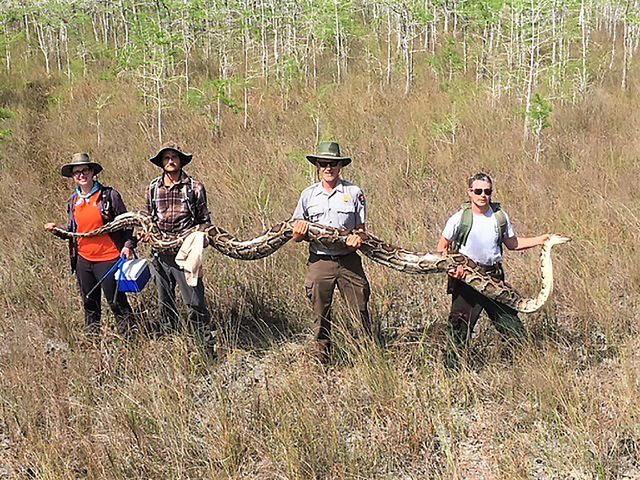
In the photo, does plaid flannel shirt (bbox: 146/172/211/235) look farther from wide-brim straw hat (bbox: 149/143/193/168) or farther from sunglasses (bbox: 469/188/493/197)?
sunglasses (bbox: 469/188/493/197)

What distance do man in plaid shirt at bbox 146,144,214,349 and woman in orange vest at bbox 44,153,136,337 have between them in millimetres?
343

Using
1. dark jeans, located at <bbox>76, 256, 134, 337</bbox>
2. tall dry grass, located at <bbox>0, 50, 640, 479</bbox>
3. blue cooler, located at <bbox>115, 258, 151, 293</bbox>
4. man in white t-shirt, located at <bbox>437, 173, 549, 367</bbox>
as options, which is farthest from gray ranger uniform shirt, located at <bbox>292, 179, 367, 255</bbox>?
dark jeans, located at <bbox>76, 256, 134, 337</bbox>

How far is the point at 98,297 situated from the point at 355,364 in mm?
2403

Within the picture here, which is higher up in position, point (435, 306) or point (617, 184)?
point (617, 184)

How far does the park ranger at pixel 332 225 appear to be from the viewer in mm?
3834

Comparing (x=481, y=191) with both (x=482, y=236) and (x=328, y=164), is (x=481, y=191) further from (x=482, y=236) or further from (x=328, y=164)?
(x=328, y=164)

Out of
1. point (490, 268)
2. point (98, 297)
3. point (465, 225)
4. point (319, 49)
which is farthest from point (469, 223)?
point (319, 49)

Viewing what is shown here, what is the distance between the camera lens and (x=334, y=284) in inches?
156

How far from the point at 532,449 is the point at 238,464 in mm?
1765

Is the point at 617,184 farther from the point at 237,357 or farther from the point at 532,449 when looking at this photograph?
the point at 237,357

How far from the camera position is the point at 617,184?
709 centimetres

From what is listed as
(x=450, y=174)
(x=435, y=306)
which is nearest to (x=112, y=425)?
(x=435, y=306)

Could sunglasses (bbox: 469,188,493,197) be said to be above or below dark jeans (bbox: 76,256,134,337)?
above

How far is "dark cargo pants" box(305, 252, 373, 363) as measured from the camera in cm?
393
